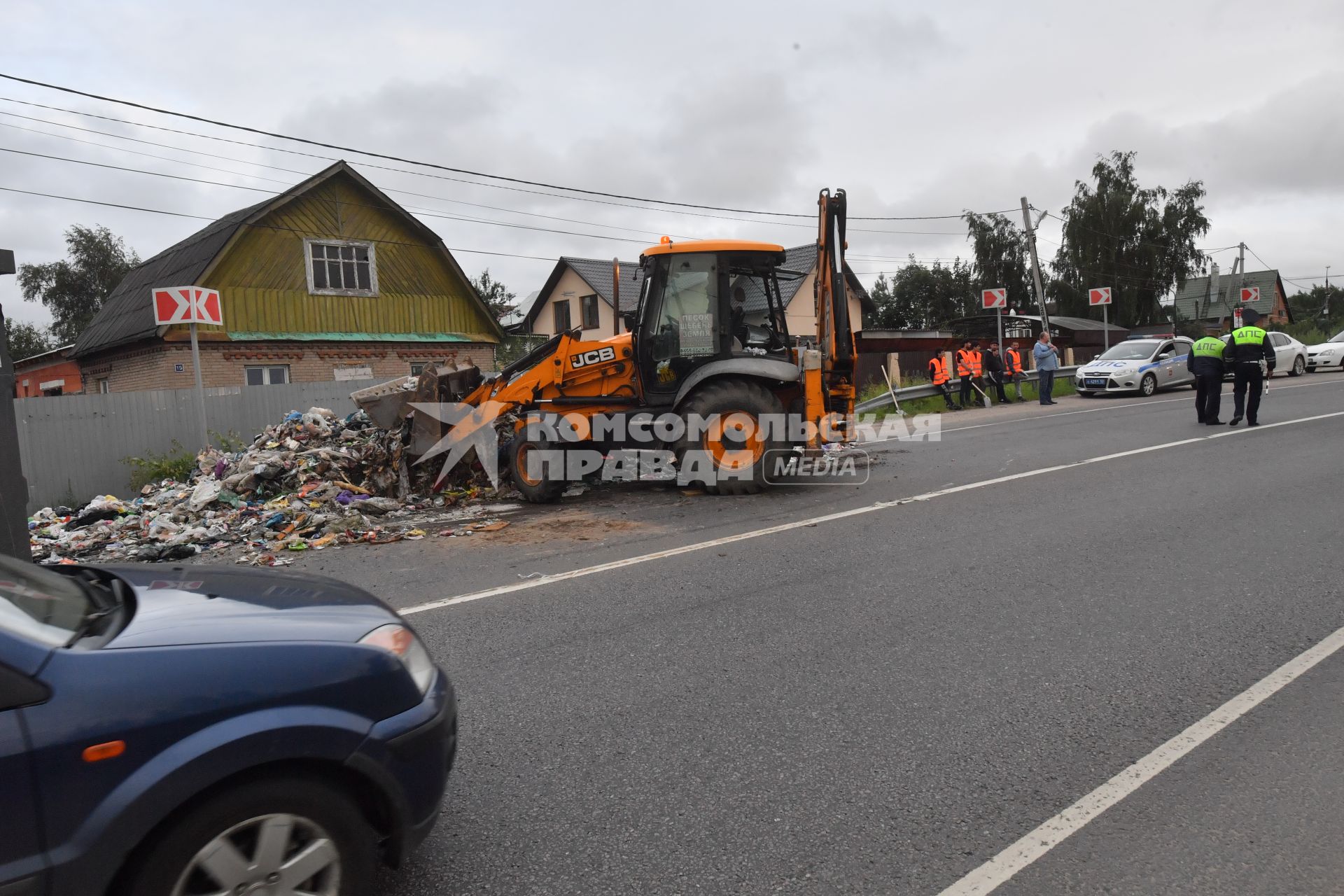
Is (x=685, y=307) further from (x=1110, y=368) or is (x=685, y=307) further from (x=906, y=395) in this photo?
(x=1110, y=368)

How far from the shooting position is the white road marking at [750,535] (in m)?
5.98

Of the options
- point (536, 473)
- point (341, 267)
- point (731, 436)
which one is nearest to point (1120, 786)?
point (731, 436)

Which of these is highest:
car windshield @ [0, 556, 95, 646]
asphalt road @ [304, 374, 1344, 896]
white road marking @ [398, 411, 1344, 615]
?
car windshield @ [0, 556, 95, 646]

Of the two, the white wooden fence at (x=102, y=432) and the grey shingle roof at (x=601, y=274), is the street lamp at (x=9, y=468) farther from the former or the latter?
the grey shingle roof at (x=601, y=274)

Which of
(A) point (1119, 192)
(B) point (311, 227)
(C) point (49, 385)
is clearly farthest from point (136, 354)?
(A) point (1119, 192)

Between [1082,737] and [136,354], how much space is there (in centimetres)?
2345

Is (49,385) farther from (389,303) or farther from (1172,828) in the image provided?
(1172,828)

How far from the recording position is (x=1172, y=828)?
2967 mm

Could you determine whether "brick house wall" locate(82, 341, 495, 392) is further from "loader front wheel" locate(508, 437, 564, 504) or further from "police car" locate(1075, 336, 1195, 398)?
"police car" locate(1075, 336, 1195, 398)

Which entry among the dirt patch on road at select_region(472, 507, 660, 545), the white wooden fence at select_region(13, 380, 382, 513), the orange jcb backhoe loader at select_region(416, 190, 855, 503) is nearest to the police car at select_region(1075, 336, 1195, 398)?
the orange jcb backhoe loader at select_region(416, 190, 855, 503)

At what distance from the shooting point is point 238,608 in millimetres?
2617

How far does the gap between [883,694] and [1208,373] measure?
12401 millimetres

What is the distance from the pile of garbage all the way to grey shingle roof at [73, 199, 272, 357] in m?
10.1

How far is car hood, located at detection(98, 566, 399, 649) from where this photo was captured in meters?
2.39
